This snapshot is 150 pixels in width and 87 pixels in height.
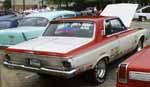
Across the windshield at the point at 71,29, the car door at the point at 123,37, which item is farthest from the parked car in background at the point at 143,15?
the windshield at the point at 71,29

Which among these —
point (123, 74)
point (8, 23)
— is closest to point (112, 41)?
point (123, 74)

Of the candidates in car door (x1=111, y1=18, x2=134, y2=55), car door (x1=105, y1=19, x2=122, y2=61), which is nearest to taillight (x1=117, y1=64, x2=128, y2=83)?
car door (x1=105, y1=19, x2=122, y2=61)

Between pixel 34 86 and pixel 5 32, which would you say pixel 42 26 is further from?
pixel 34 86

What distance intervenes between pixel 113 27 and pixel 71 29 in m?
1.25

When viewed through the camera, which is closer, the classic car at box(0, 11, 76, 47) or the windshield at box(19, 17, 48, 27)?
the classic car at box(0, 11, 76, 47)

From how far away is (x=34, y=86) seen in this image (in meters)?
7.57

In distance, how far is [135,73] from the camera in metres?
4.47

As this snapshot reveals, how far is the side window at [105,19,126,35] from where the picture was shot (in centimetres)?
816

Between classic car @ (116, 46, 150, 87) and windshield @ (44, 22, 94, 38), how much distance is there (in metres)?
2.89

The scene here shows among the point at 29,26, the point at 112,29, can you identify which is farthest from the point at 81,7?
the point at 112,29

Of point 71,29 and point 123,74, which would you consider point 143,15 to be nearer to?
point 71,29

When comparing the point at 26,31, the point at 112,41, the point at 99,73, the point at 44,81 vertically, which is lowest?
the point at 44,81

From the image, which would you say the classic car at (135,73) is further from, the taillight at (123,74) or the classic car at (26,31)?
the classic car at (26,31)

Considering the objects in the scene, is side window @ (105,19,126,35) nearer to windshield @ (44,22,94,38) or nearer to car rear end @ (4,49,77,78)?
windshield @ (44,22,94,38)
